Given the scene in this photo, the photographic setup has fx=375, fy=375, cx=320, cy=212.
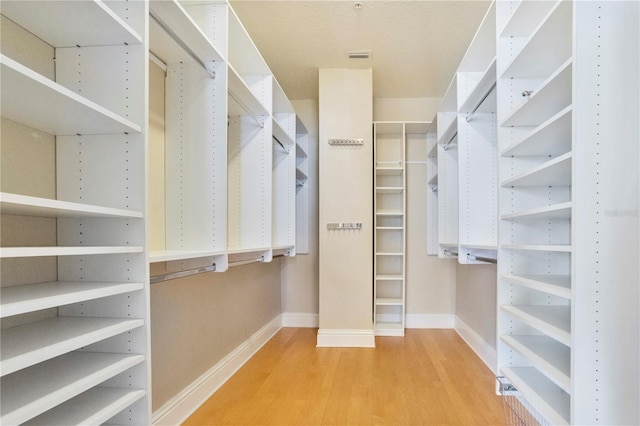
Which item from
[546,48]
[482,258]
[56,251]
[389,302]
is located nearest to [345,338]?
[389,302]

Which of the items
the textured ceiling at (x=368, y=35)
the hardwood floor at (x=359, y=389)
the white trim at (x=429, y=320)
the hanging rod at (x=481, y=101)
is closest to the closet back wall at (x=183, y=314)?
the hardwood floor at (x=359, y=389)

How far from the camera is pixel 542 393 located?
147 cm

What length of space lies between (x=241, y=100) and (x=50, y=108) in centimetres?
138

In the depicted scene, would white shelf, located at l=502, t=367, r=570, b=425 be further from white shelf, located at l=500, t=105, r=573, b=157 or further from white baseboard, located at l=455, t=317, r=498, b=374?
white baseboard, located at l=455, t=317, r=498, b=374

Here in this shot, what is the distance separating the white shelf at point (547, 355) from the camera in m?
1.27

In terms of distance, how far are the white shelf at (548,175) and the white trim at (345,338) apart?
2187 millimetres

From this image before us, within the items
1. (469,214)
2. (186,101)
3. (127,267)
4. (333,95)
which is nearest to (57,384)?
(127,267)

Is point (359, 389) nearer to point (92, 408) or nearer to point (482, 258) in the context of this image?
point (482, 258)

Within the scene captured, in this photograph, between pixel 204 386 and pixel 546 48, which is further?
pixel 204 386

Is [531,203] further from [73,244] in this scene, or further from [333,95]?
[333,95]

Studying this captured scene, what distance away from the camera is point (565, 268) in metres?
1.74

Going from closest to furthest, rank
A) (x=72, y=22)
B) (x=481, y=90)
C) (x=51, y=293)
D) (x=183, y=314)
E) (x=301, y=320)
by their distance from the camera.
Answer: (x=51, y=293), (x=72, y=22), (x=183, y=314), (x=481, y=90), (x=301, y=320)

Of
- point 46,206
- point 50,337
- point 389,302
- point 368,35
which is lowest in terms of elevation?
point 389,302

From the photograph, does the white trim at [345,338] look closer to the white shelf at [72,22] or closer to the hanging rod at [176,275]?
the hanging rod at [176,275]
